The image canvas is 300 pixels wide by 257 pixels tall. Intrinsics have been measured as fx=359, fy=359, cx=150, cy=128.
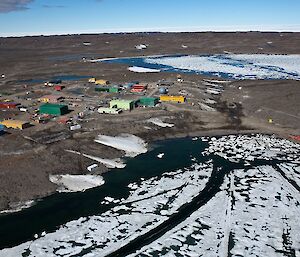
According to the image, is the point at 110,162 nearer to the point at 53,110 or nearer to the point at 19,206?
the point at 19,206

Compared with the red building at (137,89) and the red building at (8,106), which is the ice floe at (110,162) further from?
the red building at (137,89)

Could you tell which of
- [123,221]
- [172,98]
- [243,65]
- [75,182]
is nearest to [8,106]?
[172,98]

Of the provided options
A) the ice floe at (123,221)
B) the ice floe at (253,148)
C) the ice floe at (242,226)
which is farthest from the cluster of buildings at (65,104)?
the ice floe at (242,226)

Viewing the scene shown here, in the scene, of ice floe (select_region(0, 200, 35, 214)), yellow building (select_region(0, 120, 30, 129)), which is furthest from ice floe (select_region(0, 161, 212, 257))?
yellow building (select_region(0, 120, 30, 129))

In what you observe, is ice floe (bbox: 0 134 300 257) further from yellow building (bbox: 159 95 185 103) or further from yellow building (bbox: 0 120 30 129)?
yellow building (bbox: 159 95 185 103)

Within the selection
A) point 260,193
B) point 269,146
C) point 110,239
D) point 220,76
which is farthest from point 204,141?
point 220,76

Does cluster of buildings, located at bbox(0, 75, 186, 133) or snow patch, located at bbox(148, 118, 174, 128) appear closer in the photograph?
cluster of buildings, located at bbox(0, 75, 186, 133)

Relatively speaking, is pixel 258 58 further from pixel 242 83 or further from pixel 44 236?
pixel 44 236
